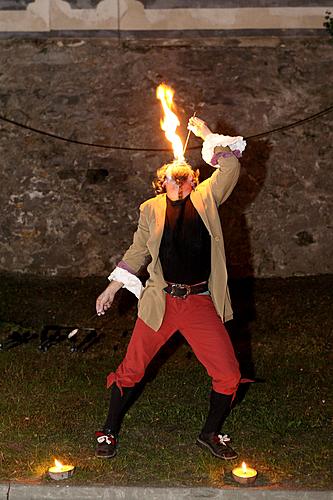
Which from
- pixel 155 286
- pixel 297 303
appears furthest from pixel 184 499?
pixel 297 303

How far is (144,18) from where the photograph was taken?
1363 centimetres

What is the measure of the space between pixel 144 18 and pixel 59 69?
1482 millimetres

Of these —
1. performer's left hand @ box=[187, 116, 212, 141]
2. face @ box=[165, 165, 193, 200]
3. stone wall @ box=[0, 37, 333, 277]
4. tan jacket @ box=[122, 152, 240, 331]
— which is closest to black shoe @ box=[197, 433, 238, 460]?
tan jacket @ box=[122, 152, 240, 331]

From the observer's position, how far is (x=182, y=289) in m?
6.43

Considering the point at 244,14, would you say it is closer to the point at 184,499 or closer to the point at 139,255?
the point at 139,255

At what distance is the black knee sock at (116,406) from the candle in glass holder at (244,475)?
3.29 feet

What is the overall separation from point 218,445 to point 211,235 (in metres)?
1.51

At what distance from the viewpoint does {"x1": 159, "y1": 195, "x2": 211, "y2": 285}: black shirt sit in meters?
6.39

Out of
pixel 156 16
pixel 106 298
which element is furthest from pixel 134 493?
pixel 156 16

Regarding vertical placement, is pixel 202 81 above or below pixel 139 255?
above

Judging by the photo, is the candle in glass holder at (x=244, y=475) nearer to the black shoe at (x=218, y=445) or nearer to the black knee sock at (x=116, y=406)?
the black shoe at (x=218, y=445)

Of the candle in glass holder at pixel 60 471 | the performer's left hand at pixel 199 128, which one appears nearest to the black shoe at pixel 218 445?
the candle in glass holder at pixel 60 471

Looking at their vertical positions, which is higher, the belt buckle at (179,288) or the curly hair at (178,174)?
the curly hair at (178,174)

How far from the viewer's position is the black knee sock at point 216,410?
645 centimetres
